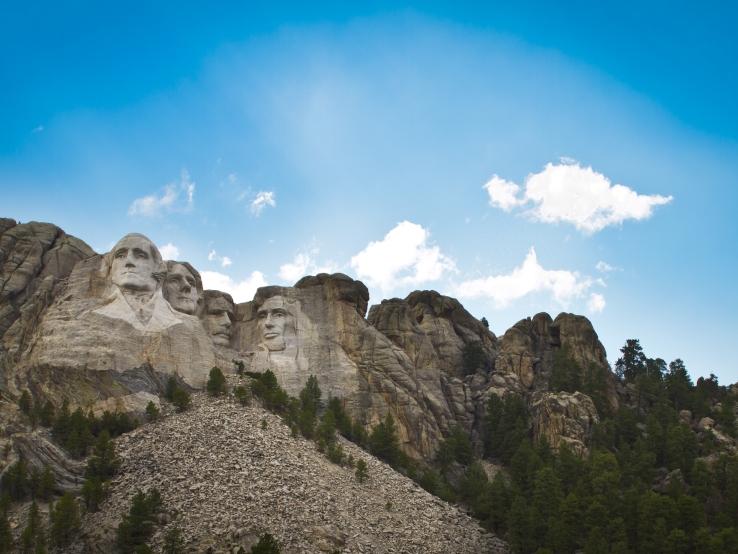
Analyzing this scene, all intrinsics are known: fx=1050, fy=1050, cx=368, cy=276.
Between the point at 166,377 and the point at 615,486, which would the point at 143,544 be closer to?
the point at 166,377

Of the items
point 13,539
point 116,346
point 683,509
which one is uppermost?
point 116,346

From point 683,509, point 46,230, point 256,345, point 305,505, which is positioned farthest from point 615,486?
point 46,230

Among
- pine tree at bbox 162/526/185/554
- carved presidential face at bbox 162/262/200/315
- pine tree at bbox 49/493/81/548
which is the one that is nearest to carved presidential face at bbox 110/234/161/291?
carved presidential face at bbox 162/262/200/315

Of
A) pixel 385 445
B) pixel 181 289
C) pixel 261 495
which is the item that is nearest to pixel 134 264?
pixel 181 289

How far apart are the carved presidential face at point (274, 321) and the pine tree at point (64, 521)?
26583 millimetres

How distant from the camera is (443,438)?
7481cm

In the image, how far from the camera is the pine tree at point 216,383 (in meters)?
65.7

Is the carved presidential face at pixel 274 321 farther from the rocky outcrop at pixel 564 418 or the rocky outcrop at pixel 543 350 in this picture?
the rocky outcrop at pixel 564 418

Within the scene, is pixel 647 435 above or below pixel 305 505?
above

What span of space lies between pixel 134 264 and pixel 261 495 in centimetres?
2316

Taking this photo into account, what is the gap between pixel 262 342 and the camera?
2975 inches

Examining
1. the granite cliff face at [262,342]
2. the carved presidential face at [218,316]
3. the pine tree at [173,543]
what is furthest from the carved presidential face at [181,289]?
the pine tree at [173,543]

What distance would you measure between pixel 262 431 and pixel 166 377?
8.74 metres

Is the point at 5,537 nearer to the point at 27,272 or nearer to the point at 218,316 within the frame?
the point at 27,272
